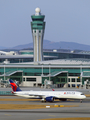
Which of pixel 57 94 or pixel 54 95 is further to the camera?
pixel 54 95

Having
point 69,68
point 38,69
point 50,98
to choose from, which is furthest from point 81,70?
point 50,98

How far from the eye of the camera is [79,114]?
7319 centimetres

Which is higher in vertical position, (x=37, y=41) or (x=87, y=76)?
(x=37, y=41)

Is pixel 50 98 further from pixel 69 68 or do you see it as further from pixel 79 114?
pixel 69 68

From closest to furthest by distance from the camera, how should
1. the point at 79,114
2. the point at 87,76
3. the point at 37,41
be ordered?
1. the point at 79,114
2. the point at 87,76
3. the point at 37,41

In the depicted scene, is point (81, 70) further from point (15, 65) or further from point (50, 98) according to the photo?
point (50, 98)

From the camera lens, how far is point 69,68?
158125 millimetres

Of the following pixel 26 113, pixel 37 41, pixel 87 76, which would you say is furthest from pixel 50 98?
pixel 37 41

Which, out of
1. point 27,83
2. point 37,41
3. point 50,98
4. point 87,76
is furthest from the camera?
point 37,41

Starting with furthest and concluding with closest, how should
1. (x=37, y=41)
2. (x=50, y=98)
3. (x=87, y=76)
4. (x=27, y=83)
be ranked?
1. (x=37, y=41)
2. (x=27, y=83)
3. (x=87, y=76)
4. (x=50, y=98)

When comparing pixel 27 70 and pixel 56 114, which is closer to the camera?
pixel 56 114

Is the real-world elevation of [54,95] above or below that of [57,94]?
below

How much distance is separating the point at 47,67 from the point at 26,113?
8579 cm

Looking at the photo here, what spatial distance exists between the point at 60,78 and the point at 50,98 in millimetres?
60953
